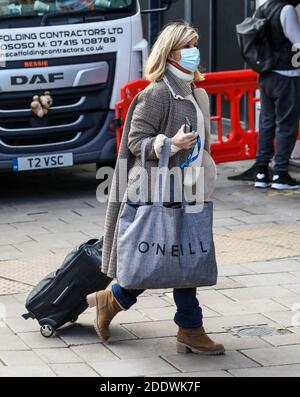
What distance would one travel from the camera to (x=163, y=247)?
6.21 metres

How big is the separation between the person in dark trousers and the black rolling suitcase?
463 cm

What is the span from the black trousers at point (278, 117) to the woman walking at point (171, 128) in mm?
4673

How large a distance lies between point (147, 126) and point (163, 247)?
2.20 feet

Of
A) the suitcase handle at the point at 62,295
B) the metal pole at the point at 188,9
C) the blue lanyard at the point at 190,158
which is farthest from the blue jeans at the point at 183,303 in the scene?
the metal pole at the point at 188,9

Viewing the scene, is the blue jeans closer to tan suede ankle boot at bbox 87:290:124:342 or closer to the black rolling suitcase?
tan suede ankle boot at bbox 87:290:124:342

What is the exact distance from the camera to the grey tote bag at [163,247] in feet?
20.4

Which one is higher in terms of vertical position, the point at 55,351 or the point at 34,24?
the point at 34,24

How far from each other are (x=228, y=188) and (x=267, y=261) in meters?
3.08

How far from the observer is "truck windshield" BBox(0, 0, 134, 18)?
36.6 ft

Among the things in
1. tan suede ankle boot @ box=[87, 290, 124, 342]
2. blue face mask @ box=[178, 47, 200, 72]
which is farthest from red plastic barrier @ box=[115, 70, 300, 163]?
blue face mask @ box=[178, 47, 200, 72]

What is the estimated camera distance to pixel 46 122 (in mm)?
11266

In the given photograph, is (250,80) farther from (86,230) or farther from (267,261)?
(267,261)

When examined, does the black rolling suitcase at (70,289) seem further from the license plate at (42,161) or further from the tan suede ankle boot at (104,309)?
the license plate at (42,161)
